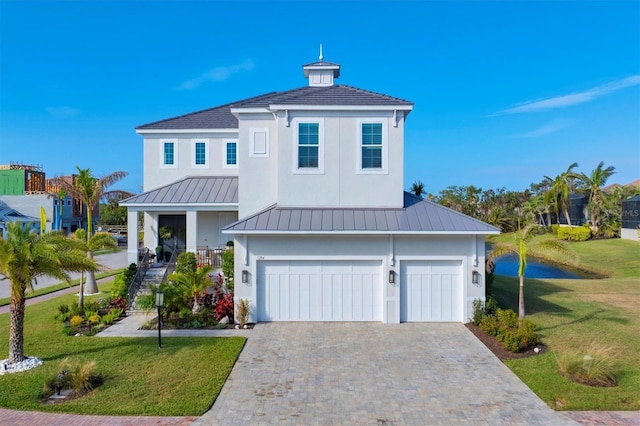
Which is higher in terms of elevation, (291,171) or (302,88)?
(302,88)

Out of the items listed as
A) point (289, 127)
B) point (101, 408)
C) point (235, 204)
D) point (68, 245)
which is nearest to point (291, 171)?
point (289, 127)

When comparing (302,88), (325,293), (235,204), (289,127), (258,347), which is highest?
(302,88)

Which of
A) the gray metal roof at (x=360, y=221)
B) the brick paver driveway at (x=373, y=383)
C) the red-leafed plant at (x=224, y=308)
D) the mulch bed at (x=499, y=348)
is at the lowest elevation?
the brick paver driveway at (x=373, y=383)

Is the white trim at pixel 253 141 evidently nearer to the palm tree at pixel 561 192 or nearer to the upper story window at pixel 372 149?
the upper story window at pixel 372 149

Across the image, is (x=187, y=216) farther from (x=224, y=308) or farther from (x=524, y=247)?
(x=524, y=247)

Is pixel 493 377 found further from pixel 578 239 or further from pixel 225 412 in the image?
pixel 578 239

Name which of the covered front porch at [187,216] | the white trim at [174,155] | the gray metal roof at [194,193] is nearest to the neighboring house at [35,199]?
the white trim at [174,155]
